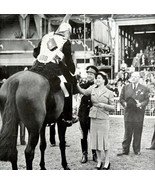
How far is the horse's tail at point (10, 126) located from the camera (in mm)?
2646

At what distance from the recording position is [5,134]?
2.65 meters

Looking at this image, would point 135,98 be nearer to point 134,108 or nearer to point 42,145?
point 134,108

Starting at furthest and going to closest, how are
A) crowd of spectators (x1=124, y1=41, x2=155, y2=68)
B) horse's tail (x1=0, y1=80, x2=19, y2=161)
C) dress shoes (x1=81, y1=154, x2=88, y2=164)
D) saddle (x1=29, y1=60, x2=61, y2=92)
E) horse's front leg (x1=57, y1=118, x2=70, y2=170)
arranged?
crowd of spectators (x1=124, y1=41, x2=155, y2=68)
dress shoes (x1=81, y1=154, x2=88, y2=164)
horse's front leg (x1=57, y1=118, x2=70, y2=170)
saddle (x1=29, y1=60, x2=61, y2=92)
horse's tail (x1=0, y1=80, x2=19, y2=161)

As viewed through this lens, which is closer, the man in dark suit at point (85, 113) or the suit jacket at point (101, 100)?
the suit jacket at point (101, 100)

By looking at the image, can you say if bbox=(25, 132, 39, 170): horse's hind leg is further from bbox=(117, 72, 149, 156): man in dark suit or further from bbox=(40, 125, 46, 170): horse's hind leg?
bbox=(117, 72, 149, 156): man in dark suit

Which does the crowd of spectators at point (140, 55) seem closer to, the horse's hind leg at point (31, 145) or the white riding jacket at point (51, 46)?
the white riding jacket at point (51, 46)

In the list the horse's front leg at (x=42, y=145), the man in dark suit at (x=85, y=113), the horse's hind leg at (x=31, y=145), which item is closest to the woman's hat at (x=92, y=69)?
the man in dark suit at (x=85, y=113)

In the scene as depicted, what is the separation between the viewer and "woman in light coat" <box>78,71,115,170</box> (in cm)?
299

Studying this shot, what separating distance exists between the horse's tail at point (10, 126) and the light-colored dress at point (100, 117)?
0.88 meters

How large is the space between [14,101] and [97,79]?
965mm

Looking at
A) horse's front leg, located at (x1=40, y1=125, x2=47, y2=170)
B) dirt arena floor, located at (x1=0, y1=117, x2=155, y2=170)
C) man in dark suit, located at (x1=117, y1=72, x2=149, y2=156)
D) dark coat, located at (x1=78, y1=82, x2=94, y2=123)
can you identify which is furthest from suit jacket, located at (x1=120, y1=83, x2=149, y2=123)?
horse's front leg, located at (x1=40, y1=125, x2=47, y2=170)

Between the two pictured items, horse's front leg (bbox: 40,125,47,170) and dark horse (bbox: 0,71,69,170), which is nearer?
dark horse (bbox: 0,71,69,170)

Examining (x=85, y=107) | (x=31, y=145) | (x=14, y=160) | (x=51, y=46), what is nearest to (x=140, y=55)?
(x=85, y=107)
